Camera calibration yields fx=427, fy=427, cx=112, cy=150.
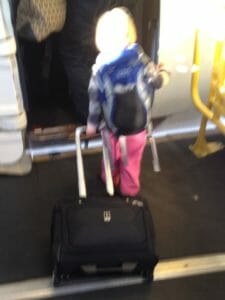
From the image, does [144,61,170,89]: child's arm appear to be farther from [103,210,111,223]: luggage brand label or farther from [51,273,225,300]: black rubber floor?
[51,273,225,300]: black rubber floor

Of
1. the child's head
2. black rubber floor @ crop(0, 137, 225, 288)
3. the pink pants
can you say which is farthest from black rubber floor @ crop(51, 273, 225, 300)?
the child's head

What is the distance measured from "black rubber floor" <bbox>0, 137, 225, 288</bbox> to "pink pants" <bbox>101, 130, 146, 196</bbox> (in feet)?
0.33

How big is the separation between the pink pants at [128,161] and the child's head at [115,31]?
31 centimetres

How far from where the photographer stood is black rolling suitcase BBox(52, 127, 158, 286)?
1.24 meters

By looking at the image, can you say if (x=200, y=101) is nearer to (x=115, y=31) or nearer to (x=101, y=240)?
(x=115, y=31)

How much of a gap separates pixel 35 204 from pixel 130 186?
371 millimetres

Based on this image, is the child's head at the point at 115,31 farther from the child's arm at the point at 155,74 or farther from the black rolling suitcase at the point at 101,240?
the black rolling suitcase at the point at 101,240

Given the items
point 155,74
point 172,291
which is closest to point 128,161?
point 155,74

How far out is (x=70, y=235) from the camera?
49.9 inches

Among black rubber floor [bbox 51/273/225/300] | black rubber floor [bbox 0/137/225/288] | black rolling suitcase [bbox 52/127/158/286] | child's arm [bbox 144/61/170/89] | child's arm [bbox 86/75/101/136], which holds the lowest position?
black rubber floor [bbox 51/273/225/300]

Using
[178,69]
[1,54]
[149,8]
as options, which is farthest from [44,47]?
[178,69]

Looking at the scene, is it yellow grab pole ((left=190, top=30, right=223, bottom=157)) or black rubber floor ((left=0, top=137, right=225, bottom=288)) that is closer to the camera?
black rubber floor ((left=0, top=137, right=225, bottom=288))

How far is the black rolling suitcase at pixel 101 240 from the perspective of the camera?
4.08ft

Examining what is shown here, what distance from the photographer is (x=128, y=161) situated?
1517mm
